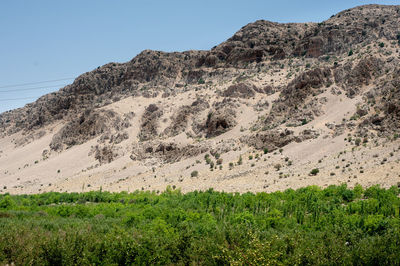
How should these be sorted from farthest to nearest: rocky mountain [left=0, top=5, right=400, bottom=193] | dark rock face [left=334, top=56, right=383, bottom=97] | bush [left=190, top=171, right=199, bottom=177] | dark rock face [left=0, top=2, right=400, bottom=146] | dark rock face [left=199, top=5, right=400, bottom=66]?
1. dark rock face [left=199, top=5, right=400, bottom=66]
2. dark rock face [left=0, top=2, right=400, bottom=146]
3. dark rock face [left=334, top=56, right=383, bottom=97]
4. bush [left=190, top=171, right=199, bottom=177]
5. rocky mountain [left=0, top=5, right=400, bottom=193]

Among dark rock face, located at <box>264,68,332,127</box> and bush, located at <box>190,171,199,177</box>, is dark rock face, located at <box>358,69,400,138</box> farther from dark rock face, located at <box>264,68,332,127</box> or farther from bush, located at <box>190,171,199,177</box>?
bush, located at <box>190,171,199,177</box>

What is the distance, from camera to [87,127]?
64.5 metres

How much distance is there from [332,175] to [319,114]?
15949mm

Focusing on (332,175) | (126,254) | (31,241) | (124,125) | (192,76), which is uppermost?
(192,76)

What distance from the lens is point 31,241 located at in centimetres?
1236

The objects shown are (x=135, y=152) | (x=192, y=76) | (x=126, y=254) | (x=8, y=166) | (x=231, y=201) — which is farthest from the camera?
(x=192, y=76)

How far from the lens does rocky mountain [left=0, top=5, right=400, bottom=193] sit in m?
31.1

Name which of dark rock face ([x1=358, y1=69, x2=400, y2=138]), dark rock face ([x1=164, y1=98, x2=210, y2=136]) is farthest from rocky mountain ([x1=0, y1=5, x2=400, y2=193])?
dark rock face ([x1=164, y1=98, x2=210, y2=136])

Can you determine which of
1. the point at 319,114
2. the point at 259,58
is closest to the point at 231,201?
the point at 319,114

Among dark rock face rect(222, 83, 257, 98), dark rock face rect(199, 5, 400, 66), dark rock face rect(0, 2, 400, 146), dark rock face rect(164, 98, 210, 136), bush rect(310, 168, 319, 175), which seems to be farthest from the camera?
dark rock face rect(199, 5, 400, 66)

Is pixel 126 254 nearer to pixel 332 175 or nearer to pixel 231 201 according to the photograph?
pixel 231 201

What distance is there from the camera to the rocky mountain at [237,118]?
31.1m

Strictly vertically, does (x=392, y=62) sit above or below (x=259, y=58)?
below

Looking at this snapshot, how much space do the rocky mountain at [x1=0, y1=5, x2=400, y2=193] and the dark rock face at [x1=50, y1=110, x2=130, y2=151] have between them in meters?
0.32
